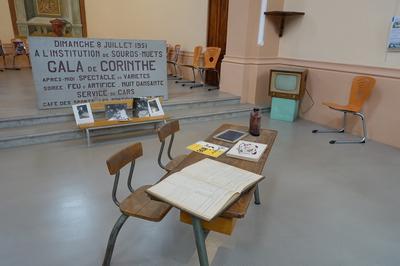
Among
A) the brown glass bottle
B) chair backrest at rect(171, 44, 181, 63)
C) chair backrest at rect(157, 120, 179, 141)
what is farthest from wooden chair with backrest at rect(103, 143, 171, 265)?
chair backrest at rect(171, 44, 181, 63)

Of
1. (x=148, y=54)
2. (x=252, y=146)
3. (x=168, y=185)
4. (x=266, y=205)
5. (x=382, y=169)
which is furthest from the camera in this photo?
(x=148, y=54)

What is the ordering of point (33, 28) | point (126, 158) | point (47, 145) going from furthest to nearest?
point (33, 28) < point (47, 145) < point (126, 158)

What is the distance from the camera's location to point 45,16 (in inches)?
299

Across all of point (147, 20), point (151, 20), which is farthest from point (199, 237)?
point (147, 20)

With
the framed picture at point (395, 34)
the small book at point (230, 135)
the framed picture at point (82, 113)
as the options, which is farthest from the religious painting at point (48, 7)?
the framed picture at point (395, 34)

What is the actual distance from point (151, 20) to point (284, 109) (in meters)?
4.94

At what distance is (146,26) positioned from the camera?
25.8ft

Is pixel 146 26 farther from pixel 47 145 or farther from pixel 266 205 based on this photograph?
pixel 266 205

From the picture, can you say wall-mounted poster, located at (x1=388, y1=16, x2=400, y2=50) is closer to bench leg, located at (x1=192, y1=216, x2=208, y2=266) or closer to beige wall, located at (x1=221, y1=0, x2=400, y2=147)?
beige wall, located at (x1=221, y1=0, x2=400, y2=147)

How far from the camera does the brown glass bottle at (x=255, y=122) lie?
2.01 metres

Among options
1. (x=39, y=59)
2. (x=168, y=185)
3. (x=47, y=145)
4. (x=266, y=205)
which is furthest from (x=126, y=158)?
(x=39, y=59)

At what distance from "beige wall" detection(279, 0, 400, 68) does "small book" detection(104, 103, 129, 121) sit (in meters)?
3.19

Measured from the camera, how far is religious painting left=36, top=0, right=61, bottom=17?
7473mm

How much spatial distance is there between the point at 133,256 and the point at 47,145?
7.33 feet
